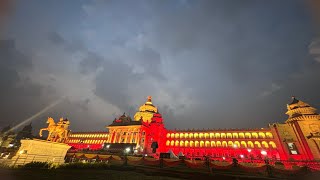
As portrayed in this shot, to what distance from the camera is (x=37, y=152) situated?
1684 cm

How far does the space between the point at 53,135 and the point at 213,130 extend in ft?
194

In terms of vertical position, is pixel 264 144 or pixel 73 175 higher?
pixel 264 144

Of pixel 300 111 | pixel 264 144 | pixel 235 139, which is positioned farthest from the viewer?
pixel 235 139

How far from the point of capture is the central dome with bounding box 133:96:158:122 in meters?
81.8

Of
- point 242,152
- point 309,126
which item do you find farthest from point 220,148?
point 309,126

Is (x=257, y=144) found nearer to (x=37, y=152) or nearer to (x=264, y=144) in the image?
(x=264, y=144)

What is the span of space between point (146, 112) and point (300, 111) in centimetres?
6403

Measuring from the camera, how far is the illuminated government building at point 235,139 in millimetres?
49344

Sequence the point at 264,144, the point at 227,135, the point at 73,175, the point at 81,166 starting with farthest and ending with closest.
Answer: the point at 227,135
the point at 264,144
the point at 81,166
the point at 73,175

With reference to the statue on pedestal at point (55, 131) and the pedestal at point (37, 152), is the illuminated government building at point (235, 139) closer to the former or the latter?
the statue on pedestal at point (55, 131)

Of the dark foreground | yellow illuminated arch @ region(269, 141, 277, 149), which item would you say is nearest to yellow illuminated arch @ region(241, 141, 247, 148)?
yellow illuminated arch @ region(269, 141, 277, 149)

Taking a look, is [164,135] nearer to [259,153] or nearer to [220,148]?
[220,148]

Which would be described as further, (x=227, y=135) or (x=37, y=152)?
(x=227, y=135)

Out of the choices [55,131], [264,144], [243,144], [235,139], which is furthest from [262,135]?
[55,131]
